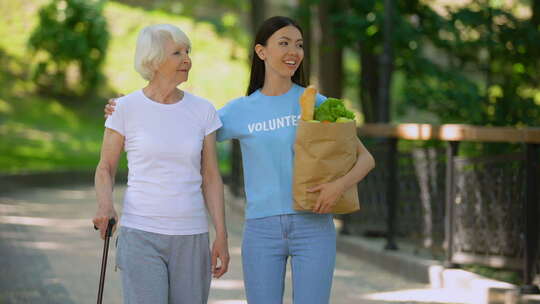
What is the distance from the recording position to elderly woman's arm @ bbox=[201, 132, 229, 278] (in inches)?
169

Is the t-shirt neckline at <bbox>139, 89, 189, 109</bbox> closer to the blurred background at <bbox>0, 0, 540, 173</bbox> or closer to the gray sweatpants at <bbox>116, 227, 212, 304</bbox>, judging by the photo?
the gray sweatpants at <bbox>116, 227, 212, 304</bbox>

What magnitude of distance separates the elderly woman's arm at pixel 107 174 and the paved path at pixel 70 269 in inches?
135

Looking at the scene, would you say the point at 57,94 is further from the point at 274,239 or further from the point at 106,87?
the point at 274,239

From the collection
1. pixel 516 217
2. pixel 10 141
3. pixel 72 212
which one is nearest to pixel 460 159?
pixel 516 217

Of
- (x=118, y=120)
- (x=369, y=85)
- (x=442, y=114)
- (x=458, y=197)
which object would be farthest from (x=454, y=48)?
(x=118, y=120)

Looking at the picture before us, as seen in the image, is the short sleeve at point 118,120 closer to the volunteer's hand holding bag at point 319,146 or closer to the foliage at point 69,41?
the volunteer's hand holding bag at point 319,146

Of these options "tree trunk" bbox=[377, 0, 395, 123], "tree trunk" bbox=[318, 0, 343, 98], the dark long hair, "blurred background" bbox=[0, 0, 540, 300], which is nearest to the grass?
"blurred background" bbox=[0, 0, 540, 300]

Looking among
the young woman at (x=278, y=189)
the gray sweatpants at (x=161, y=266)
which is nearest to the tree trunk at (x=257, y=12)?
the young woman at (x=278, y=189)

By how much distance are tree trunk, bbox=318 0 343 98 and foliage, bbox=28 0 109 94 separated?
17.7m

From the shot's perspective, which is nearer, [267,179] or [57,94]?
[267,179]

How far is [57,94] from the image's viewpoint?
33906mm

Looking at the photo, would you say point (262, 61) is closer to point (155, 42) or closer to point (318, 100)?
point (318, 100)

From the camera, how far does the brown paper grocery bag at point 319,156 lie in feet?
13.8

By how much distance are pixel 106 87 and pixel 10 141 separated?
726cm
